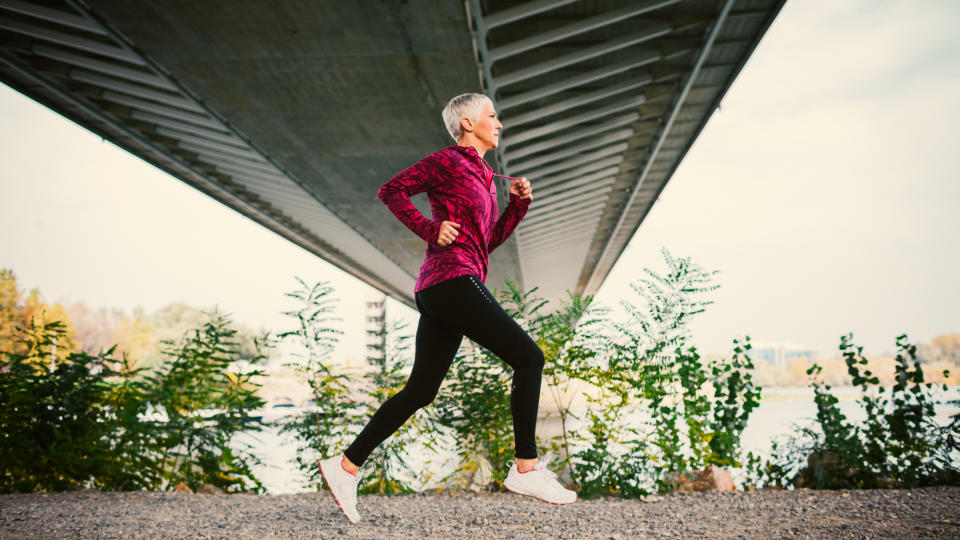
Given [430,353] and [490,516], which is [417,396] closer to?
[430,353]

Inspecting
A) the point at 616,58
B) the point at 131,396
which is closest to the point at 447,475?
the point at 131,396

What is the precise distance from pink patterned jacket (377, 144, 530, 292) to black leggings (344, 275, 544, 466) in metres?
0.06

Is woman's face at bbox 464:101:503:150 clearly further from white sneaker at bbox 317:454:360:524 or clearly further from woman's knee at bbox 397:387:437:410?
white sneaker at bbox 317:454:360:524

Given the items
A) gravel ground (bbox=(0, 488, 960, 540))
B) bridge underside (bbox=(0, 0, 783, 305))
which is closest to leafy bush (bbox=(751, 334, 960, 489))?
gravel ground (bbox=(0, 488, 960, 540))

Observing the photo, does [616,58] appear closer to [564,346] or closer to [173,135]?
[564,346]

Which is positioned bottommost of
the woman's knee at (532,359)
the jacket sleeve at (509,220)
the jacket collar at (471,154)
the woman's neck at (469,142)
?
the woman's knee at (532,359)

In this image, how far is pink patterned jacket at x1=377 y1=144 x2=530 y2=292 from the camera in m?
2.29

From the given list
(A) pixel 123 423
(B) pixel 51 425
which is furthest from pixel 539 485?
(B) pixel 51 425

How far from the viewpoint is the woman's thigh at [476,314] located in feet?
7.41

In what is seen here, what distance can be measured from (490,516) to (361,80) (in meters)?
7.07

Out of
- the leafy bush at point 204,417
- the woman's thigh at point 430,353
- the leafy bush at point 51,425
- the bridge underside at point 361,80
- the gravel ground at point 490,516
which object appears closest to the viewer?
the woman's thigh at point 430,353

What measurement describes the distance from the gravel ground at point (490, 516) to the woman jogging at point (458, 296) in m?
0.76

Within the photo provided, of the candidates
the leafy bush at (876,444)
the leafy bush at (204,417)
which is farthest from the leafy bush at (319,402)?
the leafy bush at (876,444)

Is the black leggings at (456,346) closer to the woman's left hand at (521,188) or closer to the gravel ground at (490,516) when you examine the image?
the woman's left hand at (521,188)
